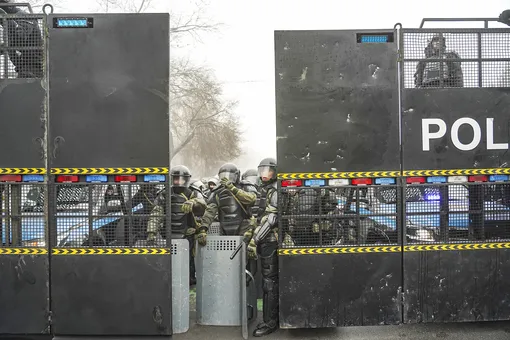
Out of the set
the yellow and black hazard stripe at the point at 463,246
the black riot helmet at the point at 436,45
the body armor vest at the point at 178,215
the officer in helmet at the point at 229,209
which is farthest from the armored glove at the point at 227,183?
the black riot helmet at the point at 436,45

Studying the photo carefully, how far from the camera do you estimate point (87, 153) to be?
189 inches

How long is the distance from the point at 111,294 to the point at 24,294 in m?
0.97

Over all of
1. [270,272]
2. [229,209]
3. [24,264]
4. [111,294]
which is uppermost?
[229,209]

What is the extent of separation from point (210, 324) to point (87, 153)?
8.90 ft

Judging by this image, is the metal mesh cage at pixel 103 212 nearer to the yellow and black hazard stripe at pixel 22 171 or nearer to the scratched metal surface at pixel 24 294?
the yellow and black hazard stripe at pixel 22 171

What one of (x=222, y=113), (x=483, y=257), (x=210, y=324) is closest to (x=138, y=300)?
(x=210, y=324)

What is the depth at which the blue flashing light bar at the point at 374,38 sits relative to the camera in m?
5.00

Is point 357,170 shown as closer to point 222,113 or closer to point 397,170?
point 397,170

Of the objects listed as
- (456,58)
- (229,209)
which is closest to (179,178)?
(229,209)

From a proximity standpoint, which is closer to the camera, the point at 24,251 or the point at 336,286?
the point at 24,251

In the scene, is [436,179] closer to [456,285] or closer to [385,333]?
[456,285]

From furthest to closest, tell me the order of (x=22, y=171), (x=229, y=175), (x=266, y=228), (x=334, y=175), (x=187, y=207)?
1. (x=187, y=207)
2. (x=229, y=175)
3. (x=266, y=228)
4. (x=334, y=175)
5. (x=22, y=171)

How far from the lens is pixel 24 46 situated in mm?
4797

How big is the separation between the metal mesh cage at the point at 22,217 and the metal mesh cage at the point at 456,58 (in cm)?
450
